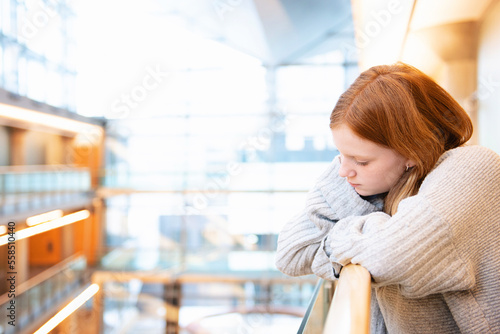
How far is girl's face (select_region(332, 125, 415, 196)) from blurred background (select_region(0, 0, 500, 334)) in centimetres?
713

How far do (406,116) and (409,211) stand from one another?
0.59 feet

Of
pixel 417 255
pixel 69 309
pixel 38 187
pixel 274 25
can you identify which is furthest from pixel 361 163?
pixel 69 309

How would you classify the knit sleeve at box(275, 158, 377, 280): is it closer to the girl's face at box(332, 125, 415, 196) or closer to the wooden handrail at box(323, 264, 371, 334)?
the girl's face at box(332, 125, 415, 196)

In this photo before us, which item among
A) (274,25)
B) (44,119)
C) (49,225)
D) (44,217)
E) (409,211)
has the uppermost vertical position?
(274,25)

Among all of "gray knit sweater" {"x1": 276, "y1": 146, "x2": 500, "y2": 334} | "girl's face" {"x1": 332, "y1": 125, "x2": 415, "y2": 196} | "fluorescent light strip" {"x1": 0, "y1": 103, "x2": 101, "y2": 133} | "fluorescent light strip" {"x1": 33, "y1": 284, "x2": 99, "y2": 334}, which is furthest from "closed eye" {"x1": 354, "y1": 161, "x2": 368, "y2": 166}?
"fluorescent light strip" {"x1": 33, "y1": 284, "x2": 99, "y2": 334}

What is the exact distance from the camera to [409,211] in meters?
0.70

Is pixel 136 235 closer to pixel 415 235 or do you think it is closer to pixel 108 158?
pixel 108 158

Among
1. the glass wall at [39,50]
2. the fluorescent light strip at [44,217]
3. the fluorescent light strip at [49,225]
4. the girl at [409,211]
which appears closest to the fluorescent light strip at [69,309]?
the fluorescent light strip at [49,225]

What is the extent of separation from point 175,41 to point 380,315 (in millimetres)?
9349

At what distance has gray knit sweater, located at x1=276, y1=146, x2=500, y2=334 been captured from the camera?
2.23 feet

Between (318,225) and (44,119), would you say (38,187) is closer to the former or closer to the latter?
(44,119)

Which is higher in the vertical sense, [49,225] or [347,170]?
[347,170]

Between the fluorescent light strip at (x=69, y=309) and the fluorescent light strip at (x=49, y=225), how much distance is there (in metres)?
1.66

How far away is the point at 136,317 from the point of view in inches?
402
